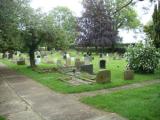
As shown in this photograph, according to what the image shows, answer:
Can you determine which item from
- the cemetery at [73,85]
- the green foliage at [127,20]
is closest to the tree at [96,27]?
the green foliage at [127,20]

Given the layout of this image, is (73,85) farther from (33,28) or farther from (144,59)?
(33,28)

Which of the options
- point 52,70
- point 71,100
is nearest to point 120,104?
point 71,100

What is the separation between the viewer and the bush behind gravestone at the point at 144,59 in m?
18.4

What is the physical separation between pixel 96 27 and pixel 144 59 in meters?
28.8

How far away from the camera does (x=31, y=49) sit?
78.1 feet

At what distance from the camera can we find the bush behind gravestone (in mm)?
18391

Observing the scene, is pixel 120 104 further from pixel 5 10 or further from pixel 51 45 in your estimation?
pixel 51 45

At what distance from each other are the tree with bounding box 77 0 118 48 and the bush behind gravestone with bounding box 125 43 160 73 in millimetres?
27072

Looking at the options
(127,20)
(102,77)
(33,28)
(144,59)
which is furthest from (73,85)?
(127,20)

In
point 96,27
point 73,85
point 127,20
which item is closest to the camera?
point 73,85

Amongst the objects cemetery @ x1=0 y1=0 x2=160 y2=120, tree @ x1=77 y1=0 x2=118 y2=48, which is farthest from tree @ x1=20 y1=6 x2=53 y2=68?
tree @ x1=77 y1=0 x2=118 y2=48

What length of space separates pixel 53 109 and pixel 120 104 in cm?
245

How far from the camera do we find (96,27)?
46562 millimetres

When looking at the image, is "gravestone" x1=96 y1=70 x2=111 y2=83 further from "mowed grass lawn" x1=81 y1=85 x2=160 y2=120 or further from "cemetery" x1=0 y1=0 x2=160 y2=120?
"mowed grass lawn" x1=81 y1=85 x2=160 y2=120
